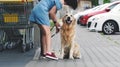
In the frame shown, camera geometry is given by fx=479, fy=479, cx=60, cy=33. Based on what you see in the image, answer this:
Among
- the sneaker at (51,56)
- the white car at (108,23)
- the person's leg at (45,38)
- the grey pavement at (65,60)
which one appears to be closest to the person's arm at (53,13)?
the person's leg at (45,38)

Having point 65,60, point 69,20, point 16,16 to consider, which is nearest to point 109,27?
point 16,16

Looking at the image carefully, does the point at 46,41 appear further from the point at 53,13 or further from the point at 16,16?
the point at 16,16

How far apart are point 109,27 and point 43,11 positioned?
12.5 m

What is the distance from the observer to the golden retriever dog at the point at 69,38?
1263 centimetres

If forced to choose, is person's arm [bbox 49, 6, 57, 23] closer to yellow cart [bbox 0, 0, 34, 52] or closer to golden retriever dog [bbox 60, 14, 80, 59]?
golden retriever dog [bbox 60, 14, 80, 59]

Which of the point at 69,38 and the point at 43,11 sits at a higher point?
the point at 43,11

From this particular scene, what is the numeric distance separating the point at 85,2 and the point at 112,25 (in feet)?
143

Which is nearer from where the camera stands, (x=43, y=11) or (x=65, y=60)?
(x=43, y=11)

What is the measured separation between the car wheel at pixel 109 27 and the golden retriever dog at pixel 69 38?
1138 centimetres

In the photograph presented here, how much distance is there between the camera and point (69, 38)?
12.7 meters

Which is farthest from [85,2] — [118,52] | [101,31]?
[118,52]

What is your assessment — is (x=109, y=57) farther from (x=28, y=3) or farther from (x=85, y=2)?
(x=85, y=2)

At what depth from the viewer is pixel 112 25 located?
24.2m

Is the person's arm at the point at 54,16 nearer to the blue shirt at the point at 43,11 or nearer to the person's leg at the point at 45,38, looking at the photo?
the blue shirt at the point at 43,11
